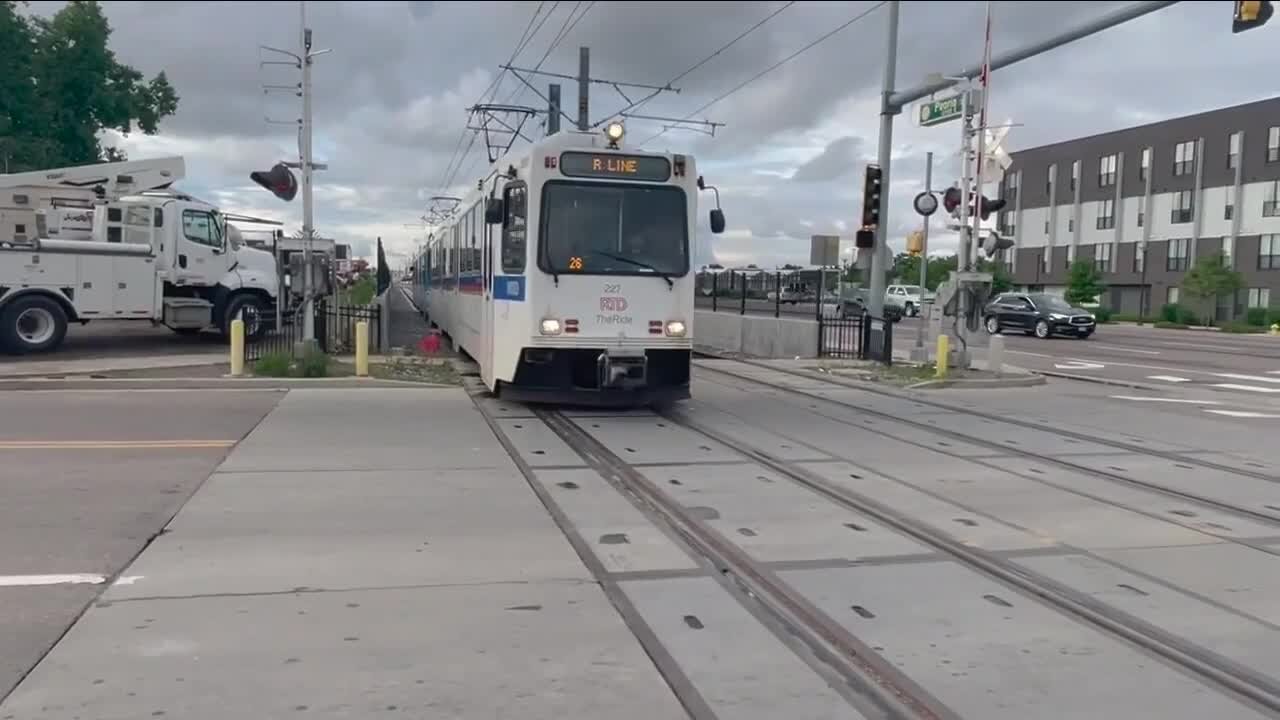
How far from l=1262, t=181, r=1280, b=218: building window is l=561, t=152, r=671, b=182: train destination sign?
51.7m

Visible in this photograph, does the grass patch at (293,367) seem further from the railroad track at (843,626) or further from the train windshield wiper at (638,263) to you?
the railroad track at (843,626)

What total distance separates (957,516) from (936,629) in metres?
2.66

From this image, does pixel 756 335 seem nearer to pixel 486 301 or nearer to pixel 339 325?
pixel 339 325

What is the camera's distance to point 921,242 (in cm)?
2128

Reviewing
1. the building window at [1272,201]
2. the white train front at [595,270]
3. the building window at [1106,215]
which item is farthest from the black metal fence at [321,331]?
the building window at [1106,215]

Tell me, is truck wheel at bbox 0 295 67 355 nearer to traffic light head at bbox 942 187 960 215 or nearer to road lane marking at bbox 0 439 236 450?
road lane marking at bbox 0 439 236 450

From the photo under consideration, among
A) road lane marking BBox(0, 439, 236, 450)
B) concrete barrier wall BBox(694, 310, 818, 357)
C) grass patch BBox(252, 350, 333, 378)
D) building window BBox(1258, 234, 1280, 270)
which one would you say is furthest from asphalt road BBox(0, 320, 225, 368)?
building window BBox(1258, 234, 1280, 270)

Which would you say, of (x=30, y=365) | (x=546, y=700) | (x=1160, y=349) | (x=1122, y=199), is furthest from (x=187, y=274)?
(x=1122, y=199)

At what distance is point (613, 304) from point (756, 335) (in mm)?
14544

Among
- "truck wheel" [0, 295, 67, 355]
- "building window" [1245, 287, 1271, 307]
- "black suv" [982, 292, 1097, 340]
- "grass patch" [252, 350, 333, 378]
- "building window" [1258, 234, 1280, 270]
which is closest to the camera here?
"grass patch" [252, 350, 333, 378]

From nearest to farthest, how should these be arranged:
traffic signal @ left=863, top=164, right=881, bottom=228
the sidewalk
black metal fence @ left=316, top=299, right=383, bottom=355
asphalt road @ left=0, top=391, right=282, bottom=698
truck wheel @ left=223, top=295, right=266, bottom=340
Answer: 1. the sidewalk
2. asphalt road @ left=0, top=391, right=282, bottom=698
3. black metal fence @ left=316, top=299, right=383, bottom=355
4. traffic signal @ left=863, top=164, right=881, bottom=228
5. truck wheel @ left=223, top=295, right=266, bottom=340

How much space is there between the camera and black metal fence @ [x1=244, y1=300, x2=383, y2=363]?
19.1 m

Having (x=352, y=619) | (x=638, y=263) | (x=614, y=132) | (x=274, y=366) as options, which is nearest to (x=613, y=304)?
(x=638, y=263)

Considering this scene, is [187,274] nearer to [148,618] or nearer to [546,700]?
[148,618]
